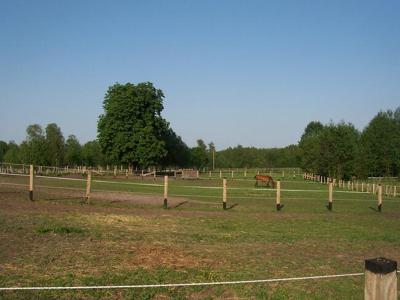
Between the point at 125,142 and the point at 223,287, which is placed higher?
the point at 125,142

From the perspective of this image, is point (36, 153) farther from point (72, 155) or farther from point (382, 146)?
point (382, 146)

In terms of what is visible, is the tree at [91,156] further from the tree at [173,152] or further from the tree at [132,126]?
the tree at [132,126]

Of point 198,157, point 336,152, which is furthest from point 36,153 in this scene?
point 336,152

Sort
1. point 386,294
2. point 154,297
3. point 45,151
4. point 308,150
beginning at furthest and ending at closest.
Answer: point 45,151
point 308,150
point 154,297
point 386,294

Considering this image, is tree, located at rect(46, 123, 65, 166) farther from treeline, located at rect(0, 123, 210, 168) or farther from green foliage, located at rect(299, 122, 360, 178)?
green foliage, located at rect(299, 122, 360, 178)

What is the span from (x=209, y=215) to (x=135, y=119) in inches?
2077

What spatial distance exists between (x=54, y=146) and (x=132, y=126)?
3476 cm

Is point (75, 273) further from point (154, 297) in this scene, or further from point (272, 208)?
point (272, 208)

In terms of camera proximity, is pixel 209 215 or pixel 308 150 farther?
pixel 308 150

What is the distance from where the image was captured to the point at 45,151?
91.6 meters

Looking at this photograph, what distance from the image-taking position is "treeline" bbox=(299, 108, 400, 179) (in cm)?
6556

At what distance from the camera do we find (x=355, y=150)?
69375 millimetres

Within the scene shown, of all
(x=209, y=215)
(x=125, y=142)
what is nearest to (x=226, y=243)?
(x=209, y=215)

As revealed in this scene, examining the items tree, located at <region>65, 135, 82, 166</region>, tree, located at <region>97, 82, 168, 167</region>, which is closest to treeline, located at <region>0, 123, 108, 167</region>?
tree, located at <region>65, 135, 82, 166</region>
